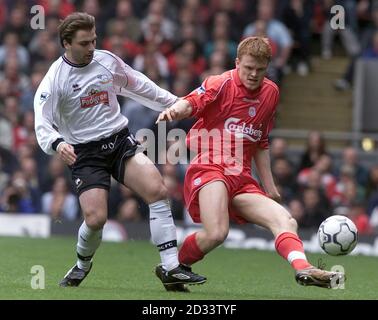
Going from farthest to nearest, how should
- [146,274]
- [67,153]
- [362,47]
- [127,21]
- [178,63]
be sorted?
[362,47]
[127,21]
[178,63]
[146,274]
[67,153]

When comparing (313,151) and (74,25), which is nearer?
(74,25)

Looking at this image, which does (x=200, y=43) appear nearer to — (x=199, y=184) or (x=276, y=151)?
(x=276, y=151)

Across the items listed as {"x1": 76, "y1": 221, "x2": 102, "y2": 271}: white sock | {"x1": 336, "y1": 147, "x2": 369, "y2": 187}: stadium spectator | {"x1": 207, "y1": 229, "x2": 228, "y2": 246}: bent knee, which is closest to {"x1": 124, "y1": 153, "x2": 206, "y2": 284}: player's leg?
{"x1": 207, "y1": 229, "x2": 228, "y2": 246}: bent knee

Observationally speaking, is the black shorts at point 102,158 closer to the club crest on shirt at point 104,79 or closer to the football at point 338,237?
the club crest on shirt at point 104,79

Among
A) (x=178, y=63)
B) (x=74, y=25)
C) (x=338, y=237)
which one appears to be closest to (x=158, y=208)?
(x=338, y=237)

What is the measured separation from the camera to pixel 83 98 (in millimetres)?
9664

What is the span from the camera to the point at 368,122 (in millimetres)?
19891

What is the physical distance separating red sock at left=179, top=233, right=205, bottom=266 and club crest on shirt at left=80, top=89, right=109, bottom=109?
51.2 inches

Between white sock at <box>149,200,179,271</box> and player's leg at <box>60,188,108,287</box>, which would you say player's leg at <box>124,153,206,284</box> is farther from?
player's leg at <box>60,188,108,287</box>

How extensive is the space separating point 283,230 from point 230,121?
3.25 ft

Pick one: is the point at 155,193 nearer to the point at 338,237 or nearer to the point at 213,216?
the point at 213,216

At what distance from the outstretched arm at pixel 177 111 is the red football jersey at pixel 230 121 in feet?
0.69
